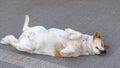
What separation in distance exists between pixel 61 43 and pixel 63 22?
1.69 ft

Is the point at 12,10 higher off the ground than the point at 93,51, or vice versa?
the point at 12,10

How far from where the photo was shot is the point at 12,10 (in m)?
2.41

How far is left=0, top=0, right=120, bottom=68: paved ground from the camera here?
1.64 meters

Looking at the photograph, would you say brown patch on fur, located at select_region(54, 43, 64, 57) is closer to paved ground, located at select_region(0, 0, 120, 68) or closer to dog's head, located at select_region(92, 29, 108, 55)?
paved ground, located at select_region(0, 0, 120, 68)

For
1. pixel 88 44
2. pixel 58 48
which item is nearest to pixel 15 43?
pixel 58 48

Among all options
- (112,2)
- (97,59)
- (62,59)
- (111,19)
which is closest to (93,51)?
(97,59)

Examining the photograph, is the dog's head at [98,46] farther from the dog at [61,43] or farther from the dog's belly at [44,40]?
the dog's belly at [44,40]

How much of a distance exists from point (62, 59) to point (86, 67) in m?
0.17

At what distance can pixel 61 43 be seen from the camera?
5.38ft

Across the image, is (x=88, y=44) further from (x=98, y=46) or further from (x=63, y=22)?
(x=63, y=22)

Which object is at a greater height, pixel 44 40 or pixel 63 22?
pixel 63 22

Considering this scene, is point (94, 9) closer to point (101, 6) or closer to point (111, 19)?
point (101, 6)

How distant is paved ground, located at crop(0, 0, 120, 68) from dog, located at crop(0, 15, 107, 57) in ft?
0.15

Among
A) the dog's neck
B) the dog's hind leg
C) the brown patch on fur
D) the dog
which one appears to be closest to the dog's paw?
the dog's hind leg
